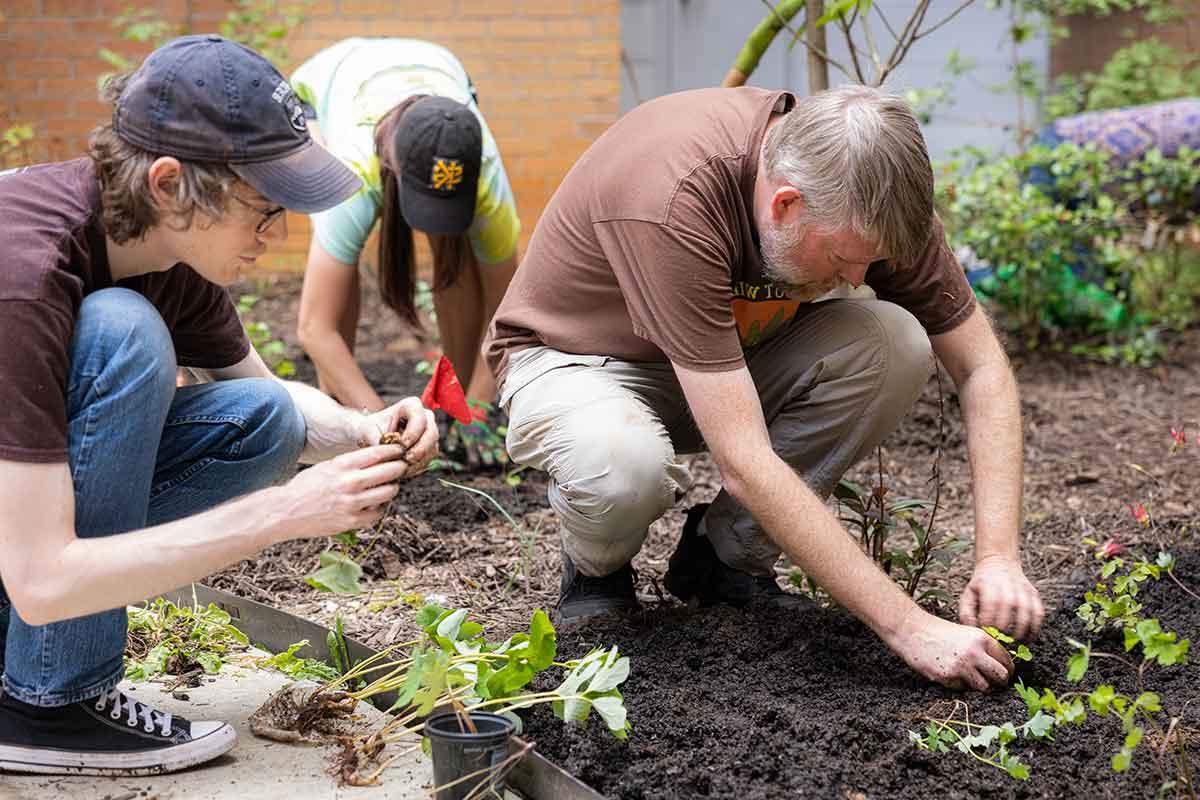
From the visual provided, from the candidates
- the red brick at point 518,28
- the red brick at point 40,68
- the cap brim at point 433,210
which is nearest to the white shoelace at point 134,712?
the cap brim at point 433,210

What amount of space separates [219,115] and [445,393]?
730mm

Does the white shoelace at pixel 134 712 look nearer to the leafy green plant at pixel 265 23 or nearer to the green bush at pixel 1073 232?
the green bush at pixel 1073 232

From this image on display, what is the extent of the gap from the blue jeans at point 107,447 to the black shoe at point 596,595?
0.78 m

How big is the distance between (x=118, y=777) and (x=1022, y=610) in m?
1.55

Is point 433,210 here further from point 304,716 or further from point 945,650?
point 945,650

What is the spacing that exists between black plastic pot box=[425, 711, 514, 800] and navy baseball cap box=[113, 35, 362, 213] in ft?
2.68

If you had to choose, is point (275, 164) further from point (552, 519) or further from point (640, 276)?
point (552, 519)

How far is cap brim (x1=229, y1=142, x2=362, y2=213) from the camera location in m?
1.88

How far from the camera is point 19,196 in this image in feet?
6.24

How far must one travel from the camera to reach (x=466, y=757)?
6.06 ft

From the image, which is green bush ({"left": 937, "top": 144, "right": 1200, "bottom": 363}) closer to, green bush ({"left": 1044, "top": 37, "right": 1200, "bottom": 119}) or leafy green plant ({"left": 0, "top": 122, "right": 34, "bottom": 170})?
green bush ({"left": 1044, "top": 37, "right": 1200, "bottom": 119})

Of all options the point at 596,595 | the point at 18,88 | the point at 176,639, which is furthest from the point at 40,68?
the point at 596,595

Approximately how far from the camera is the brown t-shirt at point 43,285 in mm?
1752

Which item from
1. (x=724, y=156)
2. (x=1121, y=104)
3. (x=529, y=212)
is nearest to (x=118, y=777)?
(x=724, y=156)
